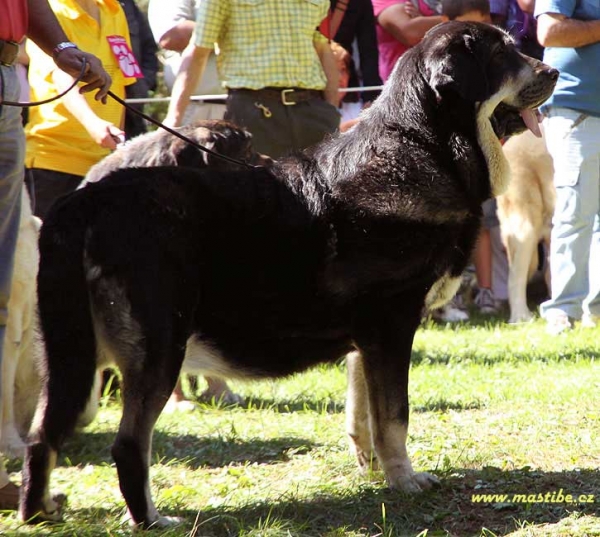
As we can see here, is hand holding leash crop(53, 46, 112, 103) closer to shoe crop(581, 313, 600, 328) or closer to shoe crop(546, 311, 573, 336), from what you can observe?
shoe crop(546, 311, 573, 336)

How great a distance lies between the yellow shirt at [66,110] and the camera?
5832 mm

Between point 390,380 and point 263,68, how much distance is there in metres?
2.88

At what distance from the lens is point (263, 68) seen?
613cm

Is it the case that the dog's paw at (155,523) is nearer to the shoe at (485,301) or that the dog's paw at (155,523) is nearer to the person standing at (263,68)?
the person standing at (263,68)

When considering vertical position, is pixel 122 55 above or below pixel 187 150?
above

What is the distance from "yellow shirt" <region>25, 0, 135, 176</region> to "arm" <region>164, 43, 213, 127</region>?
35cm

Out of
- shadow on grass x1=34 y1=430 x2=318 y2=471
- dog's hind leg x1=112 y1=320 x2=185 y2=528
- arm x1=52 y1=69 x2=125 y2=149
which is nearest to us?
dog's hind leg x1=112 y1=320 x2=185 y2=528

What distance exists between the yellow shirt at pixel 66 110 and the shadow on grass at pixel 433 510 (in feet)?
9.65

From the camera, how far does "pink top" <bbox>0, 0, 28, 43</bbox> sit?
11.6ft

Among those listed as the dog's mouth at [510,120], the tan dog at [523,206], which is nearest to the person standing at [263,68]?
the dog's mouth at [510,120]

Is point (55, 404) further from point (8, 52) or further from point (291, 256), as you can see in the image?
point (8, 52)

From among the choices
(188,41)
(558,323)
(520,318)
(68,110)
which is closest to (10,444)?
(68,110)

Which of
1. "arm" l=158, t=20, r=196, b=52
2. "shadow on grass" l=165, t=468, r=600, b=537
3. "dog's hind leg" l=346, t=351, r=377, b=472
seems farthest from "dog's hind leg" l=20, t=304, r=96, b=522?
"arm" l=158, t=20, r=196, b=52

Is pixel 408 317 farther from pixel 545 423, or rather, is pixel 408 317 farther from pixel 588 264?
pixel 588 264
